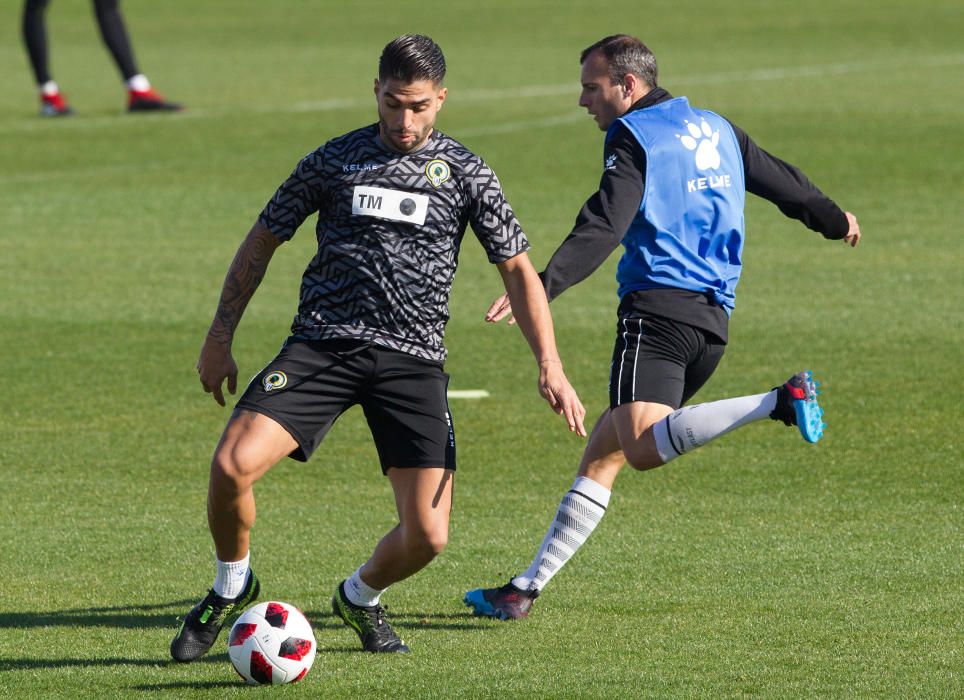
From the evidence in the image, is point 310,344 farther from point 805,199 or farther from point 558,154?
point 558,154

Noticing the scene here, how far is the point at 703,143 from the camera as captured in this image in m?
7.09

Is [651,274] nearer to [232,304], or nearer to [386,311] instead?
[386,311]

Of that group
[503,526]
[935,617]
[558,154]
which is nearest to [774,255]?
[558,154]

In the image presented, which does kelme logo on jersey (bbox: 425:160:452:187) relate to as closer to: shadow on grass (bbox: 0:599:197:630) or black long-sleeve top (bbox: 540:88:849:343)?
black long-sleeve top (bbox: 540:88:849:343)

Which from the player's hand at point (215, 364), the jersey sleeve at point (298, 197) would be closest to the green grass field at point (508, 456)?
the player's hand at point (215, 364)

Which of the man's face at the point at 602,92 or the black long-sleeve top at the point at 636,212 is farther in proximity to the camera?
the man's face at the point at 602,92

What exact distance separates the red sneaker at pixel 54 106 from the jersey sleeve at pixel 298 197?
61.8 ft

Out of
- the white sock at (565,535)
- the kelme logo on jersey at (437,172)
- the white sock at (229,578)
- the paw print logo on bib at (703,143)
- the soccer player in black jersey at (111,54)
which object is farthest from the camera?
the soccer player in black jersey at (111,54)

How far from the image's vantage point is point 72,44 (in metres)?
34.0

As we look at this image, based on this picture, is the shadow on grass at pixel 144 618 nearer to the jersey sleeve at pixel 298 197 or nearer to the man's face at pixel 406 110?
the jersey sleeve at pixel 298 197

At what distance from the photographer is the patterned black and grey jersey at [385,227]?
19.9ft

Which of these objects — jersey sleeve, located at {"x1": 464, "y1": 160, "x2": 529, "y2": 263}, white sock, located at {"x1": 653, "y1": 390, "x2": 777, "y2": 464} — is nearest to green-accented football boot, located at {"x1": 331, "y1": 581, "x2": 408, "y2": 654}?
white sock, located at {"x1": 653, "y1": 390, "x2": 777, "y2": 464}

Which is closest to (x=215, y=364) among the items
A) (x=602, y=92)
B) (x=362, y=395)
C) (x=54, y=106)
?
(x=362, y=395)

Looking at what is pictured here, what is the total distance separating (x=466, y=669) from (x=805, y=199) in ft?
8.97
